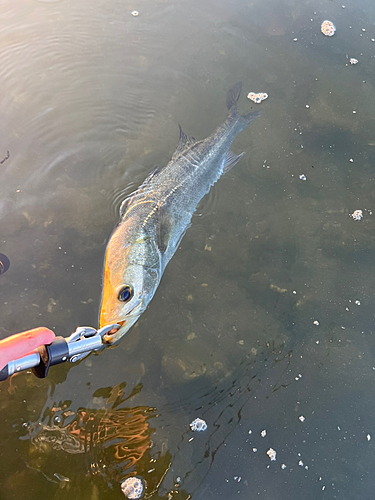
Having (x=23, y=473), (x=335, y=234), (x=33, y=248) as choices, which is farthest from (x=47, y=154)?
(x=335, y=234)

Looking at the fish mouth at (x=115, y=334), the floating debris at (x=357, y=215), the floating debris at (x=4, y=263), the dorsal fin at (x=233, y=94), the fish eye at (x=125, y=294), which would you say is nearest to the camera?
the fish mouth at (x=115, y=334)

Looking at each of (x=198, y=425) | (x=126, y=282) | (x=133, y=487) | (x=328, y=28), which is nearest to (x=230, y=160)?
(x=126, y=282)

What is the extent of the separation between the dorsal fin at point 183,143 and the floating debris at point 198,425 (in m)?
2.73

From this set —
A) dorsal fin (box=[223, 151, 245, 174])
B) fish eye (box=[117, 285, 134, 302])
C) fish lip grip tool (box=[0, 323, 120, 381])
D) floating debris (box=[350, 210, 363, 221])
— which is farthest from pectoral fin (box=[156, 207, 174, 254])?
floating debris (box=[350, 210, 363, 221])

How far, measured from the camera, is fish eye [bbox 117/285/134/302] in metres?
3.01

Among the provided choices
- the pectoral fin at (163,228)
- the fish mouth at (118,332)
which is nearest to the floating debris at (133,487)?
the fish mouth at (118,332)

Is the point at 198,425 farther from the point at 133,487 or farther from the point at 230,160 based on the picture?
the point at 230,160

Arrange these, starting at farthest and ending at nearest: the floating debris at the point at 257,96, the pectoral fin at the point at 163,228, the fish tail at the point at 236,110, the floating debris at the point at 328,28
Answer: the floating debris at the point at 328,28 → the floating debris at the point at 257,96 → the fish tail at the point at 236,110 → the pectoral fin at the point at 163,228

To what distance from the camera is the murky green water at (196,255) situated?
117 inches

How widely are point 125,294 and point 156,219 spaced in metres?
0.94

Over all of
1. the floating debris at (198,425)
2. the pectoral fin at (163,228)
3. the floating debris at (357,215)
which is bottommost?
the floating debris at (198,425)

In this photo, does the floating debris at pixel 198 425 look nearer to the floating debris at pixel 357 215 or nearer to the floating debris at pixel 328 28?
the floating debris at pixel 357 215

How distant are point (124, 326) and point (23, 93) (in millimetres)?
3333

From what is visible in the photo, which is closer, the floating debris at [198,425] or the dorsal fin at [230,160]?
the floating debris at [198,425]
